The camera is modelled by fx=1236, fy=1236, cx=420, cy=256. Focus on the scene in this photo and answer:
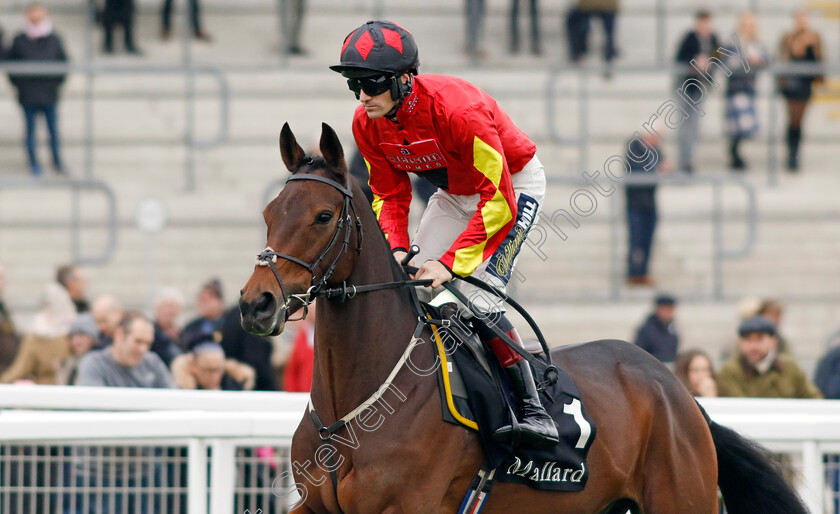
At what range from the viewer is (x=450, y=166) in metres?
4.89

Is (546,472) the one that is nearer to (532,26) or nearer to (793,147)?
(793,147)

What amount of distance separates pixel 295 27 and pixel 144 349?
864 cm

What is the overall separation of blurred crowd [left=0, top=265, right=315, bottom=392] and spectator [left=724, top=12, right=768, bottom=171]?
595 cm

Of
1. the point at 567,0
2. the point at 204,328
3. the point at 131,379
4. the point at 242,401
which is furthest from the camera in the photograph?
the point at 567,0

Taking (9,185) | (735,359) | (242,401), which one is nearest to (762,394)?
(735,359)

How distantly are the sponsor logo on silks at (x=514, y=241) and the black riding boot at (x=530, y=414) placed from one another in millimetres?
394

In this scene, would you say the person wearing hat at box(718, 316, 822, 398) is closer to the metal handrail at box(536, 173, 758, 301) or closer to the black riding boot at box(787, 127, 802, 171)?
the metal handrail at box(536, 173, 758, 301)

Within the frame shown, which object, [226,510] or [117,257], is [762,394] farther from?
[117,257]

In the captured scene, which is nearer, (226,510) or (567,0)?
(226,510)

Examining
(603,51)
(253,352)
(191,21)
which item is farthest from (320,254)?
(191,21)

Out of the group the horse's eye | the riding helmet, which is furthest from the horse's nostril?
the riding helmet

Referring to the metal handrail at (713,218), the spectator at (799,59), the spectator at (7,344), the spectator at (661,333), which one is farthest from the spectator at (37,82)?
the spectator at (799,59)

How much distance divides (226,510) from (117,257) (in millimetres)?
7271

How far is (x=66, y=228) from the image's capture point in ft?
39.5
